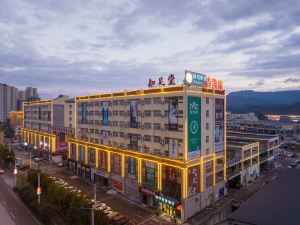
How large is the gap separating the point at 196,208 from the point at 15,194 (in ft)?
148

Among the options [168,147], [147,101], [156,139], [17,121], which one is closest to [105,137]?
[147,101]

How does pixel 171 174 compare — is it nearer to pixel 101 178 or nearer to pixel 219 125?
pixel 219 125

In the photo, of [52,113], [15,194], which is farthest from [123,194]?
[52,113]

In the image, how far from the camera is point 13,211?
2227 inches

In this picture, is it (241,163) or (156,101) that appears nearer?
(156,101)

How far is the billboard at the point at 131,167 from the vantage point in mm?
62156

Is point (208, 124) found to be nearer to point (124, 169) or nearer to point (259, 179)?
point (124, 169)

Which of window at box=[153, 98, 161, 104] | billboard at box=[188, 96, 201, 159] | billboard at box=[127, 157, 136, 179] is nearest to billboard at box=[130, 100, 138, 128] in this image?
window at box=[153, 98, 161, 104]

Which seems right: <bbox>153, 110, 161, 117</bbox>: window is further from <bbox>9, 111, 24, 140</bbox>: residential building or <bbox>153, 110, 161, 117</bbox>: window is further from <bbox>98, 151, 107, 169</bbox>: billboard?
<bbox>9, 111, 24, 140</bbox>: residential building

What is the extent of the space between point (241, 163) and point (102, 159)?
3739 cm

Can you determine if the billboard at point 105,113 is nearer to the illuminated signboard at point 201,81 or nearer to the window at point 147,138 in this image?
the window at point 147,138

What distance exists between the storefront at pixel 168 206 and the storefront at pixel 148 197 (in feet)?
5.45

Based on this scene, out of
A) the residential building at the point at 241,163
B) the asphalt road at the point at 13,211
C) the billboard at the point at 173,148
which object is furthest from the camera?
the residential building at the point at 241,163

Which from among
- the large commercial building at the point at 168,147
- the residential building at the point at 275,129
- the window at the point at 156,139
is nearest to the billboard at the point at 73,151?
the large commercial building at the point at 168,147
